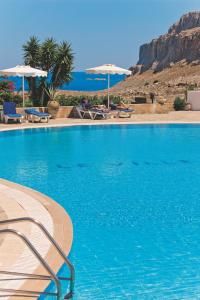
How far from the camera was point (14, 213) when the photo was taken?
22.4 feet

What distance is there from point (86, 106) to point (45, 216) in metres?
15.7

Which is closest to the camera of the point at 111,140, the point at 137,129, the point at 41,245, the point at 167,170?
the point at 41,245

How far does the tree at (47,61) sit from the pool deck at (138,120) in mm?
2837

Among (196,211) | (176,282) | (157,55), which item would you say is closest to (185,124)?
(196,211)

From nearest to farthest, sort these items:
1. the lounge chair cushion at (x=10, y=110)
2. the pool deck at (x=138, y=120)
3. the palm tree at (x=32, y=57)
A: the pool deck at (x=138, y=120) < the lounge chair cushion at (x=10, y=110) < the palm tree at (x=32, y=57)

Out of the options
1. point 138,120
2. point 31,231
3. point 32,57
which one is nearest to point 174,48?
point 32,57

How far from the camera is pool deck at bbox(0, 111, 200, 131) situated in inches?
765

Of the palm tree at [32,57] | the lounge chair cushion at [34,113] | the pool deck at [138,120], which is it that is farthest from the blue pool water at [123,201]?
the palm tree at [32,57]

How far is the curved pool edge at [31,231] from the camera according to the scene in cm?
498

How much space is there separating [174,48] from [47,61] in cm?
10132

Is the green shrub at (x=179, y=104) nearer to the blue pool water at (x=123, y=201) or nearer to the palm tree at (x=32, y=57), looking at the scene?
the palm tree at (x=32, y=57)

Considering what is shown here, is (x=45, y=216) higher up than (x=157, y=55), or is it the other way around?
(x=157, y=55)

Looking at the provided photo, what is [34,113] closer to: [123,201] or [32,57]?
[32,57]

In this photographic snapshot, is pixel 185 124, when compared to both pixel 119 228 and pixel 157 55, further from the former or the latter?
pixel 157 55
